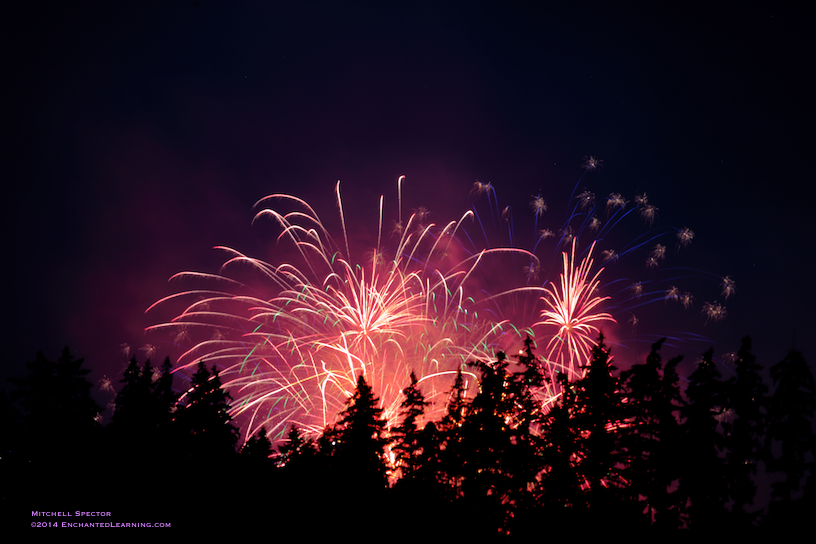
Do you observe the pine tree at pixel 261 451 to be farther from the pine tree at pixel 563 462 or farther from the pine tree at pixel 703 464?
the pine tree at pixel 703 464

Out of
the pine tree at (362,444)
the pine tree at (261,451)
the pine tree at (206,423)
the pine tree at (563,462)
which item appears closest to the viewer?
the pine tree at (563,462)

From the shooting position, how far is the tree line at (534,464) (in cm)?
1978

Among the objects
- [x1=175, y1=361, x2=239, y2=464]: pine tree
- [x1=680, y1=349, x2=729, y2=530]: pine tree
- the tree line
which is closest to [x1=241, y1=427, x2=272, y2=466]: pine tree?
the tree line

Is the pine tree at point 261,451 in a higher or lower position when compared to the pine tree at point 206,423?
lower

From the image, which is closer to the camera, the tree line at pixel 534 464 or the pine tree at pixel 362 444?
the tree line at pixel 534 464

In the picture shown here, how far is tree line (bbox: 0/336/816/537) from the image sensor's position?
1978 cm

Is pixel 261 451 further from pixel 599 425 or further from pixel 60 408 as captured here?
pixel 599 425

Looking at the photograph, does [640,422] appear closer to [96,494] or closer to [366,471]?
[366,471]

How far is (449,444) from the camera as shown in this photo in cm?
2252

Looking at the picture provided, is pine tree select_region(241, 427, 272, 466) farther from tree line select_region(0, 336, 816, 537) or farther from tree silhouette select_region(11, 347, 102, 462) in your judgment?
tree silhouette select_region(11, 347, 102, 462)

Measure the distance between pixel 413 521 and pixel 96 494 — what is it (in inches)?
634

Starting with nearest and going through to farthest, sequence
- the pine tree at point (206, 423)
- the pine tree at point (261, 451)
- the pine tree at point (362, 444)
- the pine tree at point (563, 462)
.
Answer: the pine tree at point (563, 462) → the pine tree at point (362, 444) → the pine tree at point (261, 451) → the pine tree at point (206, 423)

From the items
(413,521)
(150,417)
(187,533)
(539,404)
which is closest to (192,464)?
(150,417)

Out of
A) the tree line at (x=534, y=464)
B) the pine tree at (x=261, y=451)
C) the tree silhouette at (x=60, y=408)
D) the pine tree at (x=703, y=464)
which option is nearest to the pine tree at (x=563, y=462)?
the tree line at (x=534, y=464)
